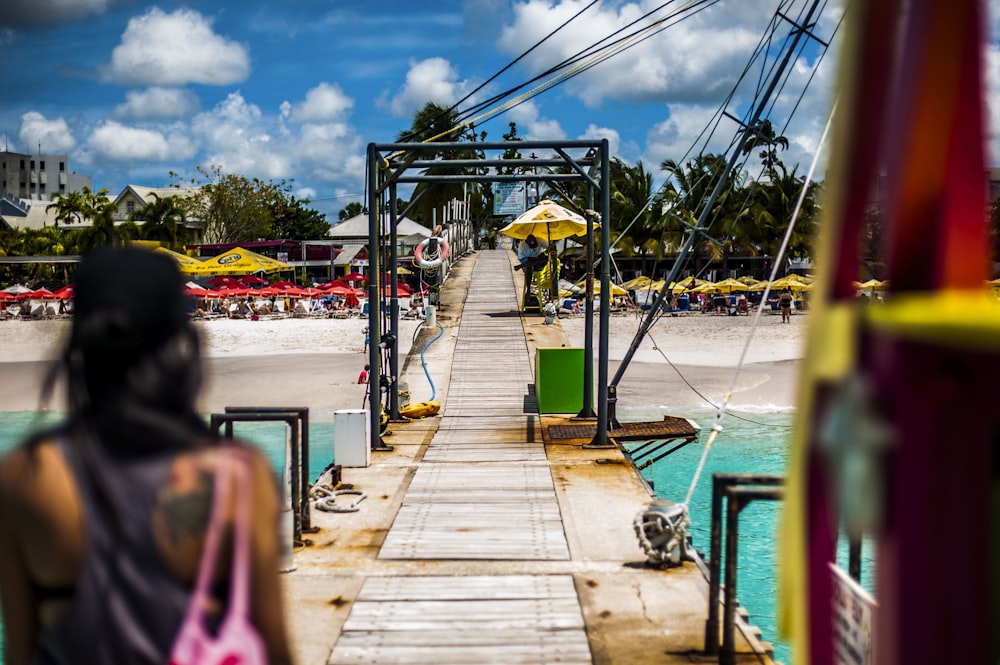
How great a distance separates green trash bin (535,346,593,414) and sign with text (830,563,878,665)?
11.0 metres

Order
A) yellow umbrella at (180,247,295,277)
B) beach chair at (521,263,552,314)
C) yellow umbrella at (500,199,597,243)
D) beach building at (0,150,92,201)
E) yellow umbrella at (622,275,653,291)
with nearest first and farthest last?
1. yellow umbrella at (500,199,597,243)
2. beach chair at (521,263,552,314)
3. yellow umbrella at (622,275,653,291)
4. yellow umbrella at (180,247,295,277)
5. beach building at (0,150,92,201)

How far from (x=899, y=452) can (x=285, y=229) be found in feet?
330

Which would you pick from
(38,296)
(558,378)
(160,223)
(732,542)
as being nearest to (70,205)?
(160,223)

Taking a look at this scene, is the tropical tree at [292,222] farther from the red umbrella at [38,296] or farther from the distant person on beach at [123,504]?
the distant person on beach at [123,504]

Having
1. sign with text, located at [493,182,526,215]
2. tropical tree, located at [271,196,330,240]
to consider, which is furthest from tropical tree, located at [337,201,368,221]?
sign with text, located at [493,182,526,215]

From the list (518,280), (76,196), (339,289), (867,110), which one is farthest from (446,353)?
(76,196)

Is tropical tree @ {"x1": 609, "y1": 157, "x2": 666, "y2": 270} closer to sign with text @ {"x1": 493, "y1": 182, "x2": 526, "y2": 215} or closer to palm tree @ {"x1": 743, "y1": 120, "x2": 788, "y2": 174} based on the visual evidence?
sign with text @ {"x1": 493, "y1": 182, "x2": 526, "y2": 215}

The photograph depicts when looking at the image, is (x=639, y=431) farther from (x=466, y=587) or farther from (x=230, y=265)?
(x=230, y=265)

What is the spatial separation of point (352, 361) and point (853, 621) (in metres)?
30.8

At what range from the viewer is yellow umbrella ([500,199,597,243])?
2169 cm

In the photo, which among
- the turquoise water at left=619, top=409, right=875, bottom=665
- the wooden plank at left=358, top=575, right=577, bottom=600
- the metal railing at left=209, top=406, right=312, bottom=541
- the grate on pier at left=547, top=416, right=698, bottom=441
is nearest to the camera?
the wooden plank at left=358, top=575, right=577, bottom=600

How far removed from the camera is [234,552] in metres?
1.85

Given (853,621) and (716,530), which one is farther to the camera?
(716,530)

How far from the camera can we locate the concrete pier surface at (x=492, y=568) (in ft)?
19.0
